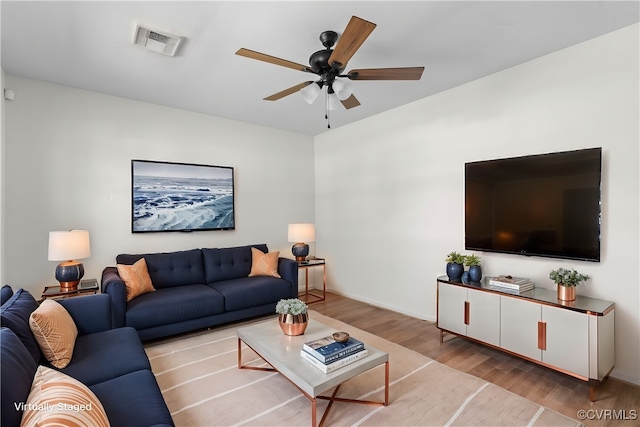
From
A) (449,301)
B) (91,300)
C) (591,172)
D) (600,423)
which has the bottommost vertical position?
(600,423)

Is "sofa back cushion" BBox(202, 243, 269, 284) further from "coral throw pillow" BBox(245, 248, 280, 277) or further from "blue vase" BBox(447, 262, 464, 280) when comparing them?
"blue vase" BBox(447, 262, 464, 280)

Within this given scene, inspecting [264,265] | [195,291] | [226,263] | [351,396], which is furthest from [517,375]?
[226,263]

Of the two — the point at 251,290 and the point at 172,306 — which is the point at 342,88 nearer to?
the point at 251,290

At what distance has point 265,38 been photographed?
8.05 feet

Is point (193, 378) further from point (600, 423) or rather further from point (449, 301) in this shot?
point (600, 423)

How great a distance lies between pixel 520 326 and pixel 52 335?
10.9 ft

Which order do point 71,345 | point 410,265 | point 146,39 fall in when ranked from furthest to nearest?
point 410,265 < point 146,39 < point 71,345

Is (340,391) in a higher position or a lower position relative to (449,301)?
lower

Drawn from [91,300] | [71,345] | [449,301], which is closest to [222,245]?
[91,300]

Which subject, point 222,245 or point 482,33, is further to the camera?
point 222,245

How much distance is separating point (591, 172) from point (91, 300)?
4.09m

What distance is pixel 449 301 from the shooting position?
308 centimetres

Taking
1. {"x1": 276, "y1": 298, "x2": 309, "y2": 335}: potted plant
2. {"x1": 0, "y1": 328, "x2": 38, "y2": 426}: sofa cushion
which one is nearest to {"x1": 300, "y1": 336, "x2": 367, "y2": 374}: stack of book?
{"x1": 276, "y1": 298, "x2": 309, "y2": 335}: potted plant

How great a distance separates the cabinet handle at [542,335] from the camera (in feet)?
7.88
